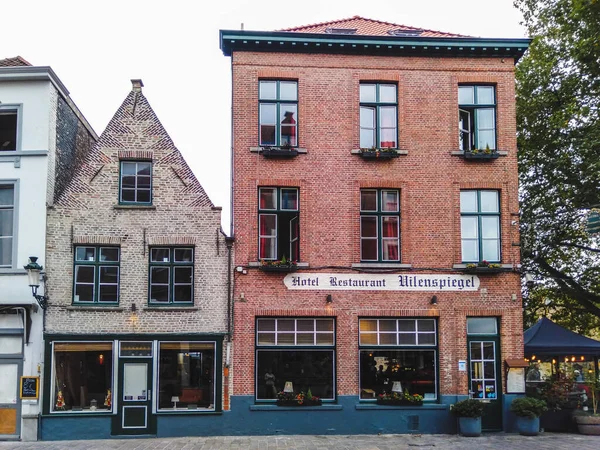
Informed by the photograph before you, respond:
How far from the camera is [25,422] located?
1711 cm

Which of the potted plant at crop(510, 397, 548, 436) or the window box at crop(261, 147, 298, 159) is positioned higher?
the window box at crop(261, 147, 298, 159)

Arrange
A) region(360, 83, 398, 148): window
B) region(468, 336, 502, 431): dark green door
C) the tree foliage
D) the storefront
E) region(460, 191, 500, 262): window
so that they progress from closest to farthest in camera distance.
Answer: the storefront → region(468, 336, 502, 431): dark green door → region(460, 191, 500, 262): window → region(360, 83, 398, 148): window → the tree foliage

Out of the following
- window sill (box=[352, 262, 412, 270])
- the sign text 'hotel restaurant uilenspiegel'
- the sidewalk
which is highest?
window sill (box=[352, 262, 412, 270])

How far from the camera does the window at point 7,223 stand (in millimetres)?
17984

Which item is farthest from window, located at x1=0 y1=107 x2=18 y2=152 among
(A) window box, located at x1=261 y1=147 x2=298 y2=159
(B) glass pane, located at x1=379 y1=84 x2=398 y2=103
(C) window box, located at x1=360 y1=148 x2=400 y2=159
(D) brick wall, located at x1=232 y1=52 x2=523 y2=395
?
(B) glass pane, located at x1=379 y1=84 x2=398 y2=103

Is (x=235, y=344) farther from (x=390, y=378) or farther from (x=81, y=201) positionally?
(x=81, y=201)

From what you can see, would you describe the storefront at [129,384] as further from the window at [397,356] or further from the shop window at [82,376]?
the window at [397,356]

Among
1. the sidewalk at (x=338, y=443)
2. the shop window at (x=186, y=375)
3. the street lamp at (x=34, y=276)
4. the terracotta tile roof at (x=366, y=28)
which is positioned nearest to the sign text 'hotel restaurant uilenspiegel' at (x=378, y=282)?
the shop window at (x=186, y=375)

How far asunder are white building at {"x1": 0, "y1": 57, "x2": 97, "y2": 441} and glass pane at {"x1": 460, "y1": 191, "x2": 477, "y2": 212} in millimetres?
11531

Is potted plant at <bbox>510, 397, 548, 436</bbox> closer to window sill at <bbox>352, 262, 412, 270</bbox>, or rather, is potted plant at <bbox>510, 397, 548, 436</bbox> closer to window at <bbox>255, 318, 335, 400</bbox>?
window sill at <bbox>352, 262, 412, 270</bbox>

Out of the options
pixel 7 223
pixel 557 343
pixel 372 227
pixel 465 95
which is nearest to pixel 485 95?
pixel 465 95

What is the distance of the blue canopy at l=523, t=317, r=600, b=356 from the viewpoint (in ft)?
64.2

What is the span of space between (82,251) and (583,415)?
47.1 ft

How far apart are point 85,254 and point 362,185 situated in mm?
7871
